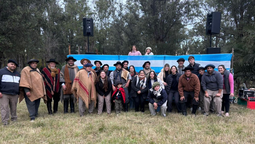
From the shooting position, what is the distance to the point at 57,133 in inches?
147

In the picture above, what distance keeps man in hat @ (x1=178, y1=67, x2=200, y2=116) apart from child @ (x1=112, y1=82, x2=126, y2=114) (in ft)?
5.94

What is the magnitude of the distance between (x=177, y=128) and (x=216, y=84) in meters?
2.02

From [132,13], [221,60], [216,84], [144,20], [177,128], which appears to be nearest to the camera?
[177,128]

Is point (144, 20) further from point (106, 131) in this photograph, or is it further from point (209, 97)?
point (106, 131)

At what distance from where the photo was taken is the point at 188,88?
199 inches

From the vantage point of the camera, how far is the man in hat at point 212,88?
16.1ft

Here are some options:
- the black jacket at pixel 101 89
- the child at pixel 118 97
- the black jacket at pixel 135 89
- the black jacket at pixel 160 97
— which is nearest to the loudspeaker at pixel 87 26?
the black jacket at pixel 101 89

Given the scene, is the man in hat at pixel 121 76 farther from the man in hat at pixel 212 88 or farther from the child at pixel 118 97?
the man in hat at pixel 212 88

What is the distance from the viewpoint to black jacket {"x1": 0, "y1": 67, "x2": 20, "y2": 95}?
13.9ft

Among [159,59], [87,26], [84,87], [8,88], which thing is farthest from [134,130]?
[87,26]

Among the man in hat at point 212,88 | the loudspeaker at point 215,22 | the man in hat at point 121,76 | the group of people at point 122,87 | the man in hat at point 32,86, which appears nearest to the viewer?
the man in hat at point 32,86

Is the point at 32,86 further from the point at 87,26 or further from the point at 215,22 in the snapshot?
the point at 215,22

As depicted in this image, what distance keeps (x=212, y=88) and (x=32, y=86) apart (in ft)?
17.2

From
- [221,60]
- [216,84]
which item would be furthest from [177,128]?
[221,60]
